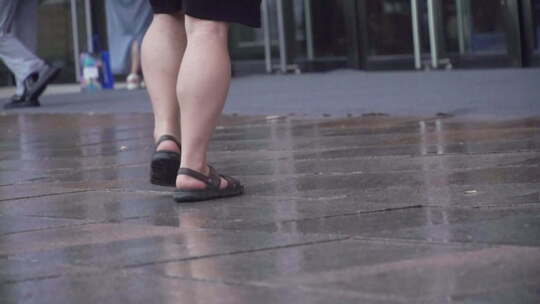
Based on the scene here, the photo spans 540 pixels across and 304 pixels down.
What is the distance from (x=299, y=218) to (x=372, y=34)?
31.0ft

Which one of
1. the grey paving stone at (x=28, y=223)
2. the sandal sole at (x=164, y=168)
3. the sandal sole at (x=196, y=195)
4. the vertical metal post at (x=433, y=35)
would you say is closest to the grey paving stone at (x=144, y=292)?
the grey paving stone at (x=28, y=223)

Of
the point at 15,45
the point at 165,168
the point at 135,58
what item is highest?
the point at 15,45

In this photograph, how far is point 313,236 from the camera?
123 inches

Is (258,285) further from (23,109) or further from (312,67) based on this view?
(312,67)

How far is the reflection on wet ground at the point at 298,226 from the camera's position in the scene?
254 centimetres

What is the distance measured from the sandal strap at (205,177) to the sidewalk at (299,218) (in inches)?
2.5

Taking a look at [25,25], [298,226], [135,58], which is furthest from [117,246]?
[135,58]

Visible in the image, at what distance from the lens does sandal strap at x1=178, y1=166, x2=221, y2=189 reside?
4006mm

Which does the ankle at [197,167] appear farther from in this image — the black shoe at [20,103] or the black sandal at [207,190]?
the black shoe at [20,103]

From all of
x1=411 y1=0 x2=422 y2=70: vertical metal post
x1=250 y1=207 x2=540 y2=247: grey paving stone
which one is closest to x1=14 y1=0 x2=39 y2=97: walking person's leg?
x1=411 y1=0 x2=422 y2=70: vertical metal post

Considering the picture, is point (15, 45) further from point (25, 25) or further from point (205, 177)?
point (205, 177)

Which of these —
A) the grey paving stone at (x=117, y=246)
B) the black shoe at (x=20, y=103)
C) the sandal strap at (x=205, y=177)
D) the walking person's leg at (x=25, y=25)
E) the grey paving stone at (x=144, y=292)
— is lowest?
the black shoe at (x=20, y=103)

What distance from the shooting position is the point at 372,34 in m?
12.8

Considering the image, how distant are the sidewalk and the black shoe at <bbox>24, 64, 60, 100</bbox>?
3817 millimetres
